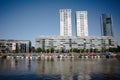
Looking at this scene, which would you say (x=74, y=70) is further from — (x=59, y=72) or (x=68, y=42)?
(x=68, y=42)

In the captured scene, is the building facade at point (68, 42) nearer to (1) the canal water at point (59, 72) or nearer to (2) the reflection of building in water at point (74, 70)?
(2) the reflection of building in water at point (74, 70)

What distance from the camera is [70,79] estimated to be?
28.5 meters

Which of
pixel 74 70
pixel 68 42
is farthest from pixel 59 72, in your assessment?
pixel 68 42

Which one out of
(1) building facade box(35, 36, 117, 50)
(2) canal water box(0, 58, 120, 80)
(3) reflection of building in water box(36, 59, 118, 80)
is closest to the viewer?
(2) canal water box(0, 58, 120, 80)

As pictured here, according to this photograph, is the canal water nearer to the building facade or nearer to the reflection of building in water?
the reflection of building in water

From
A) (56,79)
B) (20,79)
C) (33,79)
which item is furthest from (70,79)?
(20,79)

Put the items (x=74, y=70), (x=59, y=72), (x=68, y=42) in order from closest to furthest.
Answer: (x=59, y=72), (x=74, y=70), (x=68, y=42)

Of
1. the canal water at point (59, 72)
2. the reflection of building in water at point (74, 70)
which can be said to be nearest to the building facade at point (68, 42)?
the reflection of building in water at point (74, 70)

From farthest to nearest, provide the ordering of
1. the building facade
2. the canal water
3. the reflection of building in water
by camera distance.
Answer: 1. the building facade
2. the reflection of building in water
3. the canal water

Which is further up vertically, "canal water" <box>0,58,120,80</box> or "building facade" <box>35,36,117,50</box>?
"building facade" <box>35,36,117,50</box>

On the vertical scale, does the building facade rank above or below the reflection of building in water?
above

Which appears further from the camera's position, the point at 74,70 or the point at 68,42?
the point at 68,42

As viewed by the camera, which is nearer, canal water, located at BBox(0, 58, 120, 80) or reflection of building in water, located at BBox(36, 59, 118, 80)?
canal water, located at BBox(0, 58, 120, 80)

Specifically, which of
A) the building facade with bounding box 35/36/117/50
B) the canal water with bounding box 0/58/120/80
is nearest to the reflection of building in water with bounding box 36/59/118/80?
the canal water with bounding box 0/58/120/80
